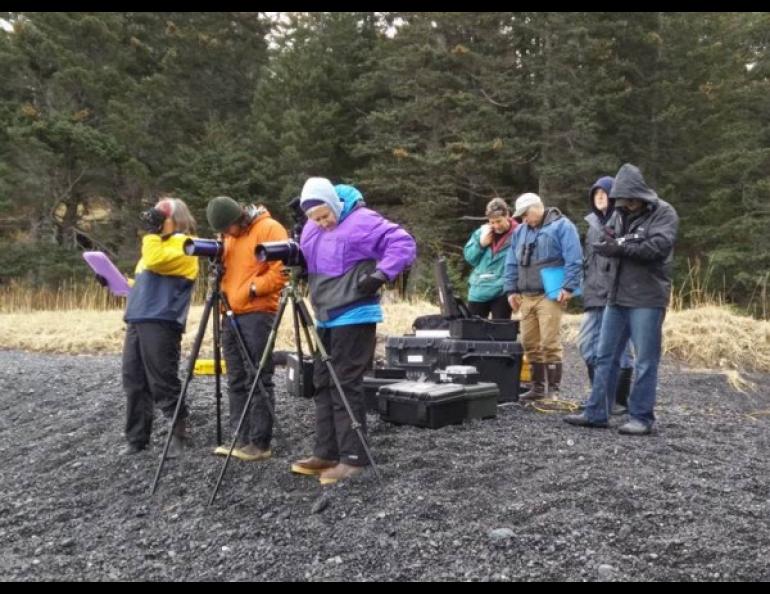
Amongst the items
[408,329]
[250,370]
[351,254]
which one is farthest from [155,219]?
[408,329]

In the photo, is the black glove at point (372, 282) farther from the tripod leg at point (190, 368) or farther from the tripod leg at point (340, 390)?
the tripod leg at point (190, 368)

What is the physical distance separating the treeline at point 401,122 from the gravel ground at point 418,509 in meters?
12.2

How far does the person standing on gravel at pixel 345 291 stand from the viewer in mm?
3988

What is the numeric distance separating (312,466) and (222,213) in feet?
5.10

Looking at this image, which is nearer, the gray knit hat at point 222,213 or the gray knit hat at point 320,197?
A: the gray knit hat at point 320,197

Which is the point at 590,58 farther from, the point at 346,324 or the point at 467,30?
the point at 346,324

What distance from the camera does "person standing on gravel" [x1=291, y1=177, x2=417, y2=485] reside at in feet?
13.1

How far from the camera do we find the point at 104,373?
7.85m

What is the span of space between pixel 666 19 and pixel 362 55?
8170 mm

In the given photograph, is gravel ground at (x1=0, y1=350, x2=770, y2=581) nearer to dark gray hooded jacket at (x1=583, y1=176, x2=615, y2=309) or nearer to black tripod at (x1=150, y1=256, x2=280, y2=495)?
black tripod at (x1=150, y1=256, x2=280, y2=495)

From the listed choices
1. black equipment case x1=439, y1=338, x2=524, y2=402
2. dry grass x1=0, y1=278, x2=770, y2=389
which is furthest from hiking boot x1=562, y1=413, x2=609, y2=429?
dry grass x1=0, y1=278, x2=770, y2=389

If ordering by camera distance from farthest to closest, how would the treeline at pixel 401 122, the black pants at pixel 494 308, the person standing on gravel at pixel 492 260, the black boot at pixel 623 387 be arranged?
the treeline at pixel 401 122 < the black pants at pixel 494 308 < the person standing on gravel at pixel 492 260 < the black boot at pixel 623 387

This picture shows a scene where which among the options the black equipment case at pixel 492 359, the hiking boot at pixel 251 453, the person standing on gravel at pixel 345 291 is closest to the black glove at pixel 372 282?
the person standing on gravel at pixel 345 291

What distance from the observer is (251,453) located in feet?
14.5
